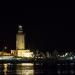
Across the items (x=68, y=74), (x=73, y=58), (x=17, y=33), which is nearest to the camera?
(x=68, y=74)

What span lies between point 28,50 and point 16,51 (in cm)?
277

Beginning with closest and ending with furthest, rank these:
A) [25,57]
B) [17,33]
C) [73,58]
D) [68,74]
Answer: [68,74] → [73,58] → [25,57] → [17,33]

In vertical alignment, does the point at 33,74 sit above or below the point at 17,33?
below

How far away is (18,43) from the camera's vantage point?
13900cm

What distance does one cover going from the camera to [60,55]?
130375 millimetres

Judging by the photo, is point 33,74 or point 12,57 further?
point 12,57

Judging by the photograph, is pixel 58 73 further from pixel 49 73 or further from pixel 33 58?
pixel 33 58

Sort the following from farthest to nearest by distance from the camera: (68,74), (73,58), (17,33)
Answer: (17,33)
(73,58)
(68,74)

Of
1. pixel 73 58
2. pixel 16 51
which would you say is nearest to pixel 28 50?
pixel 16 51

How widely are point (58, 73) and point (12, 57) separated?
65.8 meters

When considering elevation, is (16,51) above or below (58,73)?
above

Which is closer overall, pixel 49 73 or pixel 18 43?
pixel 49 73

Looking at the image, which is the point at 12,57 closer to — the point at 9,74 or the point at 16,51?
the point at 16,51

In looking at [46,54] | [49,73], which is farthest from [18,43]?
[49,73]
